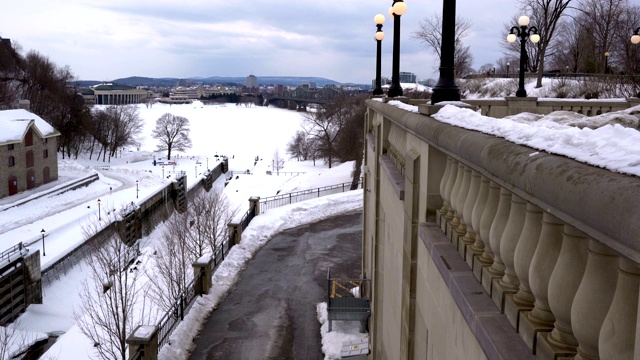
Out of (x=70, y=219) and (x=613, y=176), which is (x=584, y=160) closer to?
(x=613, y=176)

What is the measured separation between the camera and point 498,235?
3.06 metres

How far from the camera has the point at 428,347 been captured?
4738 millimetres

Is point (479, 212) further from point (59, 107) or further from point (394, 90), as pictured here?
point (59, 107)

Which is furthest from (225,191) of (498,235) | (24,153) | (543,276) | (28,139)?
(543,276)

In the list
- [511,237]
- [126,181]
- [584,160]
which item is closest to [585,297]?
[584,160]

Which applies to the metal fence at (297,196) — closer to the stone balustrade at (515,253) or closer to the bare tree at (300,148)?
the stone balustrade at (515,253)

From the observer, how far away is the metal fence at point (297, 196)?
3797cm

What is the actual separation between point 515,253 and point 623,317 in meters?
0.94

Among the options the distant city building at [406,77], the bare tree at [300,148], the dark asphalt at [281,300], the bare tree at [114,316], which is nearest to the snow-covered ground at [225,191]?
the dark asphalt at [281,300]

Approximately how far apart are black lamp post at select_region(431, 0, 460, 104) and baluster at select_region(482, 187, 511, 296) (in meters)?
2.73

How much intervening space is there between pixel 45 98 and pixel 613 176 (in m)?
81.5

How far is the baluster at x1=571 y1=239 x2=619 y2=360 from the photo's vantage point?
1.90 m

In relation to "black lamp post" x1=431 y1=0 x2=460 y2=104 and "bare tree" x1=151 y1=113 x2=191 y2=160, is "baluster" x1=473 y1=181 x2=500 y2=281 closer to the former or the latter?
"black lamp post" x1=431 y1=0 x2=460 y2=104

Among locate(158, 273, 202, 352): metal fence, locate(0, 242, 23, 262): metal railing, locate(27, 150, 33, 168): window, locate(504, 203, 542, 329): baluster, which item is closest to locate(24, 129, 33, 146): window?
locate(27, 150, 33, 168): window
